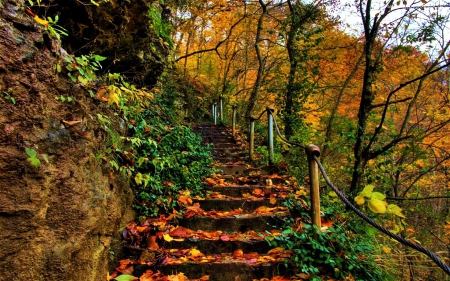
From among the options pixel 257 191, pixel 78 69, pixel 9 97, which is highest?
pixel 78 69

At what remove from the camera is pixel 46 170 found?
1.86m

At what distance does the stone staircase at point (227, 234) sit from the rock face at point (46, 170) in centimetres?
72

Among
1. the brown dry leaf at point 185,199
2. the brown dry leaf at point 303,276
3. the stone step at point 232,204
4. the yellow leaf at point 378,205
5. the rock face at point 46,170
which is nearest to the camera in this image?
the rock face at point 46,170

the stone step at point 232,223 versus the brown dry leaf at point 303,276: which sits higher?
the stone step at point 232,223

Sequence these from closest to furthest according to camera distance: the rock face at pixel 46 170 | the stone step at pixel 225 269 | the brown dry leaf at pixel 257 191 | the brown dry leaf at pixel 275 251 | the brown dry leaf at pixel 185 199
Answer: the rock face at pixel 46 170 → the stone step at pixel 225 269 → the brown dry leaf at pixel 275 251 → the brown dry leaf at pixel 185 199 → the brown dry leaf at pixel 257 191

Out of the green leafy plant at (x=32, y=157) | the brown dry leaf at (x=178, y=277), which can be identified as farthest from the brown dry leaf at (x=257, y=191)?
the green leafy plant at (x=32, y=157)

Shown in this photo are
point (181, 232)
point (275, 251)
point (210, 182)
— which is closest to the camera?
point (275, 251)

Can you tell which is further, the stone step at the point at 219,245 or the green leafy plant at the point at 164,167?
the green leafy plant at the point at 164,167

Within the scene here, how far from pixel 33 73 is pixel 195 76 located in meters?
14.3

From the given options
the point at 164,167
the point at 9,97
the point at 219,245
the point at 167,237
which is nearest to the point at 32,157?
the point at 9,97

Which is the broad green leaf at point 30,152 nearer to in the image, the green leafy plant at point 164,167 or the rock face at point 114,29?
the green leafy plant at point 164,167

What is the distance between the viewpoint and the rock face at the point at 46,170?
1.63 m

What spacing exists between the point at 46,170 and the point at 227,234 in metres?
2.25

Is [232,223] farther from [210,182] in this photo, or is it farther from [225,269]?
[210,182]
